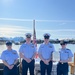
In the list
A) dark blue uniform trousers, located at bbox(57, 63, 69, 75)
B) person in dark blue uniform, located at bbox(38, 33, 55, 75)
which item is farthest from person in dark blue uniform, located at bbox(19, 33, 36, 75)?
dark blue uniform trousers, located at bbox(57, 63, 69, 75)

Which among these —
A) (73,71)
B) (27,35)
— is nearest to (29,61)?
(27,35)

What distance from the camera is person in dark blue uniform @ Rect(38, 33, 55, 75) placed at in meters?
7.79

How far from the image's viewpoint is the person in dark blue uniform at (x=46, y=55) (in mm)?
7789

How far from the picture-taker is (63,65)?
783 centimetres

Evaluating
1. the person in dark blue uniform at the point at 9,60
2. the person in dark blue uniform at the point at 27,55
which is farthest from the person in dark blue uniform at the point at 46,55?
the person in dark blue uniform at the point at 9,60

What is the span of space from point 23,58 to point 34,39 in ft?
9.47

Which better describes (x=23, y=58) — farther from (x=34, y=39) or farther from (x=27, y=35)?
(x=34, y=39)

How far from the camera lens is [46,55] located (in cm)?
781

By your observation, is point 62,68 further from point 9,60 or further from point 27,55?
point 9,60

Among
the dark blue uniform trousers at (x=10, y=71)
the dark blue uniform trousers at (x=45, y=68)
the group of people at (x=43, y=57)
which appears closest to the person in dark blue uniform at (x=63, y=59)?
the group of people at (x=43, y=57)

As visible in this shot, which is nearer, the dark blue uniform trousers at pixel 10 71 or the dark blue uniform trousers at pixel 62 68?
the dark blue uniform trousers at pixel 10 71

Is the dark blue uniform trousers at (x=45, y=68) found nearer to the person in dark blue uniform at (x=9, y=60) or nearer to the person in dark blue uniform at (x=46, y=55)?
the person in dark blue uniform at (x=46, y=55)

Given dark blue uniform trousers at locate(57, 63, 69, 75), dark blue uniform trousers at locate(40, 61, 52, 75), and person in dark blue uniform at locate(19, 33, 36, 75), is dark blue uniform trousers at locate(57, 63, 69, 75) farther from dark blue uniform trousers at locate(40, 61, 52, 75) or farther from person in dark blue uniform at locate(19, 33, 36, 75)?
person in dark blue uniform at locate(19, 33, 36, 75)

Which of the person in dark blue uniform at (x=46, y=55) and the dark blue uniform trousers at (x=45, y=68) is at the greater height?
the person in dark blue uniform at (x=46, y=55)
